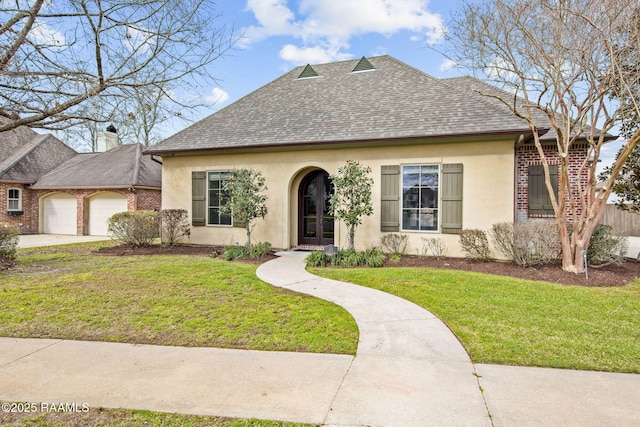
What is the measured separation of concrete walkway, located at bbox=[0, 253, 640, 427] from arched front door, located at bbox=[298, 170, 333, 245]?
728cm

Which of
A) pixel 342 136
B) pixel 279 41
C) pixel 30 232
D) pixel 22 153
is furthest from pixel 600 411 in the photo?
pixel 22 153

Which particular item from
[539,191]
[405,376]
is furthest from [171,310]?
[539,191]

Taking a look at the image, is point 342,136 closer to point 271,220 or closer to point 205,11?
point 271,220

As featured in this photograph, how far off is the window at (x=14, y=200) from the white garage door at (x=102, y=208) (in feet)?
12.4

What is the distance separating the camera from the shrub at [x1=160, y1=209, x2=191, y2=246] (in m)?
11.6


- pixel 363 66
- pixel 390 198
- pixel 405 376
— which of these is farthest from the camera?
pixel 363 66

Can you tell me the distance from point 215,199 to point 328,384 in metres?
9.59

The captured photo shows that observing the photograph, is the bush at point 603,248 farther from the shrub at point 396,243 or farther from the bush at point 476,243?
the shrub at point 396,243

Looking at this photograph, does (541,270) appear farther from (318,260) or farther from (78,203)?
(78,203)

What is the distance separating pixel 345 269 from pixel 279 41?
25.9ft

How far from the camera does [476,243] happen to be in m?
8.84

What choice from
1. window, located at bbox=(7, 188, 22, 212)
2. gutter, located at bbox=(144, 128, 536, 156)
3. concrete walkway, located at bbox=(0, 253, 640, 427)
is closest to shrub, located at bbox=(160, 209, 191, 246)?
gutter, located at bbox=(144, 128, 536, 156)

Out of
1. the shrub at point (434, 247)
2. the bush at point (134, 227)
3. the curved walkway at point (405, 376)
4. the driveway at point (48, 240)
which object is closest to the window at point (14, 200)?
the driveway at point (48, 240)

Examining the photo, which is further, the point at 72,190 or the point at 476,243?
the point at 72,190
